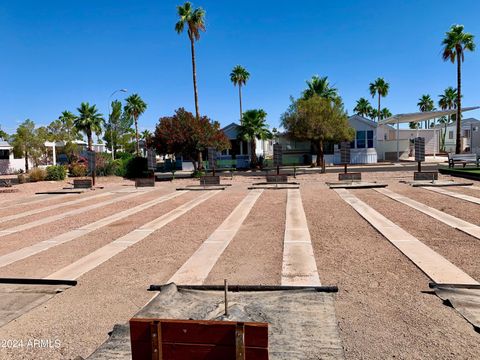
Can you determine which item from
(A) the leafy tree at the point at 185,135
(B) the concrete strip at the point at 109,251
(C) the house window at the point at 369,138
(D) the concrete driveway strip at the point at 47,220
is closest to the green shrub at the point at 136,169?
(A) the leafy tree at the point at 185,135

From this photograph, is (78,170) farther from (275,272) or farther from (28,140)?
(275,272)

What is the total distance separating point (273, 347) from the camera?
136 inches

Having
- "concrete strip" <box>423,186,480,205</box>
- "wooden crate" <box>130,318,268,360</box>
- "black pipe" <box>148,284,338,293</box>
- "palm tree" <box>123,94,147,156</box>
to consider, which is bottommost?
"black pipe" <box>148,284,338,293</box>

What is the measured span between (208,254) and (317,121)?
26.7 m

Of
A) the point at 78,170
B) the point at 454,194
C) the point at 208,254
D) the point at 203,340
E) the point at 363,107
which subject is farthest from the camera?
the point at 363,107

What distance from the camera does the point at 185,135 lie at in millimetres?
28766

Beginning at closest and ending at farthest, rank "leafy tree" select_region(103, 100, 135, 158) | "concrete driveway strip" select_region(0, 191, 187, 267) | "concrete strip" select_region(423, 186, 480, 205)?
"concrete driveway strip" select_region(0, 191, 187, 267) → "concrete strip" select_region(423, 186, 480, 205) → "leafy tree" select_region(103, 100, 135, 158)

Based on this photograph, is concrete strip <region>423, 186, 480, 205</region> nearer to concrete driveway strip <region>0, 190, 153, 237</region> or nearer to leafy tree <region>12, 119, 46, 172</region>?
concrete driveway strip <region>0, 190, 153, 237</region>

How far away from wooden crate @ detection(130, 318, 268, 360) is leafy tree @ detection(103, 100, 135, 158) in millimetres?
49717

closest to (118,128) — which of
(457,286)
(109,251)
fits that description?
(109,251)

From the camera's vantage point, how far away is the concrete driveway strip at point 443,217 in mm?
8331

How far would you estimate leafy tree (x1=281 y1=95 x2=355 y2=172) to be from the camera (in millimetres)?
32031

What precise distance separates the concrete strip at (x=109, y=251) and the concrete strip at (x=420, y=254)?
18.1 feet

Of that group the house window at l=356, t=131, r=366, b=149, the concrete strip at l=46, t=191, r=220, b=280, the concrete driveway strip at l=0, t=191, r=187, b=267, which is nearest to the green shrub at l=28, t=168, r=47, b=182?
the concrete driveway strip at l=0, t=191, r=187, b=267
